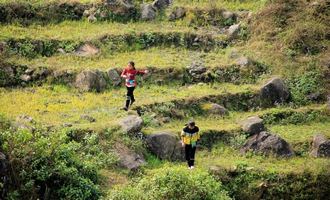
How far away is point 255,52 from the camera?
81.6 feet

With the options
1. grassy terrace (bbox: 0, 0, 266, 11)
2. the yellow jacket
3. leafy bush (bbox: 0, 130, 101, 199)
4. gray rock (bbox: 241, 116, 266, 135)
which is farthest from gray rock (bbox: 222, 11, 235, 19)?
leafy bush (bbox: 0, 130, 101, 199)

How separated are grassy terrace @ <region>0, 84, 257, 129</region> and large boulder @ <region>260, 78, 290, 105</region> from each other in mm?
603

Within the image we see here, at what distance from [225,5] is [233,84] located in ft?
20.1

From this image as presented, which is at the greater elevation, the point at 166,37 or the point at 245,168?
the point at 166,37

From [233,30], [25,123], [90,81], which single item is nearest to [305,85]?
[233,30]

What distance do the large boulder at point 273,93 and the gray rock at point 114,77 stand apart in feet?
17.9

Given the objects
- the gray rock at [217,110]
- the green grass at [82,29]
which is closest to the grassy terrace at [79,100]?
the gray rock at [217,110]

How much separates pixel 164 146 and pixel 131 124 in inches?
49.2

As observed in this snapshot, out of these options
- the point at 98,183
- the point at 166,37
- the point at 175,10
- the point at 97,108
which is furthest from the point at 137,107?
the point at 175,10

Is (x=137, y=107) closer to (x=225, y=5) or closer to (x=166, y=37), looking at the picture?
(x=166, y=37)

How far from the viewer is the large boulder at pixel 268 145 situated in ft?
62.3

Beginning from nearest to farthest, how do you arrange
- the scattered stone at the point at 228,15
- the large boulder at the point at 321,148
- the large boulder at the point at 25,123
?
the large boulder at the point at 25,123 < the large boulder at the point at 321,148 < the scattered stone at the point at 228,15

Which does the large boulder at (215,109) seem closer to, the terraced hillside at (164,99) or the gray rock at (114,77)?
the terraced hillside at (164,99)

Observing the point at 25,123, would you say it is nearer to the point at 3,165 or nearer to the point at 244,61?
the point at 3,165
